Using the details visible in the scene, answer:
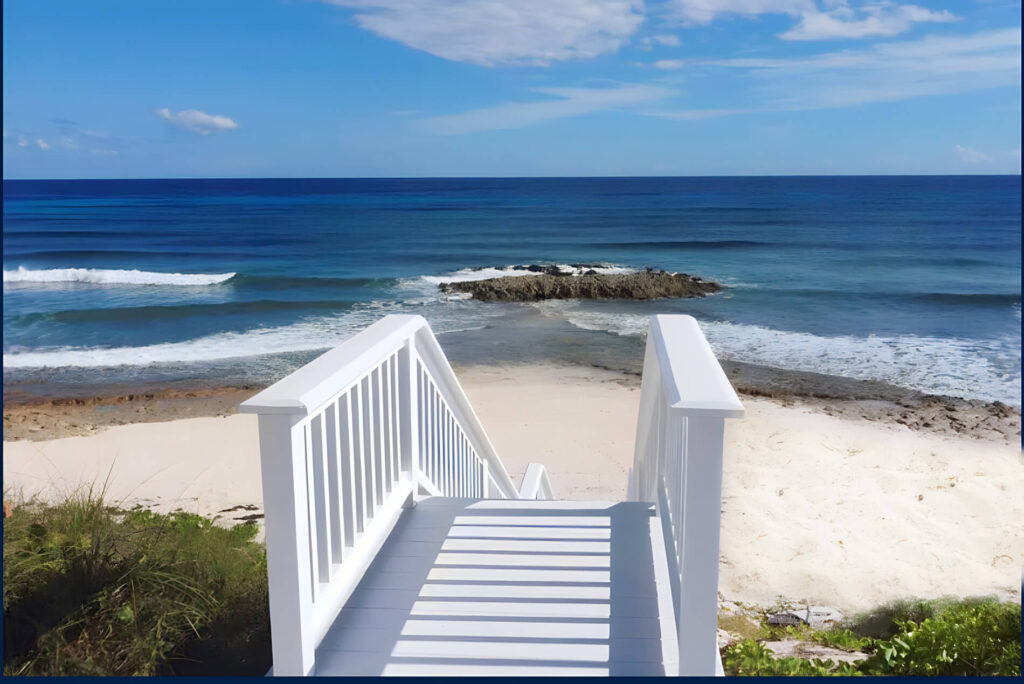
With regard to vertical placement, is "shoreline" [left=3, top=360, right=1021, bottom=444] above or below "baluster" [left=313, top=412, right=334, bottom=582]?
below

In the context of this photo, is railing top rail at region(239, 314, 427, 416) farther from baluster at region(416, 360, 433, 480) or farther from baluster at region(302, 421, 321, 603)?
baluster at region(416, 360, 433, 480)

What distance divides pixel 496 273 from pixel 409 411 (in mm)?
23237

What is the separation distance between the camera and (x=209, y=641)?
12.8 ft

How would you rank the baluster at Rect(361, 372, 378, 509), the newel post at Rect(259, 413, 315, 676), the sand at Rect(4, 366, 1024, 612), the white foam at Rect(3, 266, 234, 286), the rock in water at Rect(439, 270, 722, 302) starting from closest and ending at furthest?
1. the newel post at Rect(259, 413, 315, 676)
2. the baluster at Rect(361, 372, 378, 509)
3. the sand at Rect(4, 366, 1024, 612)
4. the rock in water at Rect(439, 270, 722, 302)
5. the white foam at Rect(3, 266, 234, 286)

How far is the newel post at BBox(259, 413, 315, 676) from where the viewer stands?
6.89 feet

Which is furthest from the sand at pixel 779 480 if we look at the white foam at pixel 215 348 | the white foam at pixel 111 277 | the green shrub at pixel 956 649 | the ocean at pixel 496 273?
the white foam at pixel 111 277

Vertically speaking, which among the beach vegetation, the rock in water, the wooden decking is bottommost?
the beach vegetation

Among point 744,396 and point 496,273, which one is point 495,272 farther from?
point 744,396

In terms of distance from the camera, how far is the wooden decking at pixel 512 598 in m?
2.46

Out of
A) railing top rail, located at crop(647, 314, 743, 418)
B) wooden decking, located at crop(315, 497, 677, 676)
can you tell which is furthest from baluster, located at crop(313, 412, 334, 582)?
railing top rail, located at crop(647, 314, 743, 418)

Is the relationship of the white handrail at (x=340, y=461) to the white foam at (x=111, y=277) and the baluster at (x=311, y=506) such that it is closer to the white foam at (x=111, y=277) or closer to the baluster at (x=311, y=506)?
the baluster at (x=311, y=506)

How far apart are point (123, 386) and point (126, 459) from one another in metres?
4.36

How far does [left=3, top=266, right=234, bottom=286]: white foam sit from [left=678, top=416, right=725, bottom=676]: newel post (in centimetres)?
2427

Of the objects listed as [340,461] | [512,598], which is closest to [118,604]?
[340,461]
